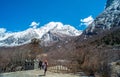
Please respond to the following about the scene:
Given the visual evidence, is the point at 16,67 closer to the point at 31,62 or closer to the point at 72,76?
the point at 31,62

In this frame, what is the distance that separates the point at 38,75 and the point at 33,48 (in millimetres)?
31354

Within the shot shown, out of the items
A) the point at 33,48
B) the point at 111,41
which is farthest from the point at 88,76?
the point at 111,41

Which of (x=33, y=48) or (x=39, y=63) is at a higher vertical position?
(x=33, y=48)

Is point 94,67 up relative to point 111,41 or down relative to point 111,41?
down

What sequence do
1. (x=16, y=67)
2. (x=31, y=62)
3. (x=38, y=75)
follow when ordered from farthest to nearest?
(x=16, y=67) < (x=31, y=62) < (x=38, y=75)

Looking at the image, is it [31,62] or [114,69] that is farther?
[31,62]

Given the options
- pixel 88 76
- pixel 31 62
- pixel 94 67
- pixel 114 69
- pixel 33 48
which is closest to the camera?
pixel 114 69

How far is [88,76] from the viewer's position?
54.8m

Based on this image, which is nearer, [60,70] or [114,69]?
[114,69]

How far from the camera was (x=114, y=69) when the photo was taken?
3931cm

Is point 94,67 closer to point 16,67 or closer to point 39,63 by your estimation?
point 39,63

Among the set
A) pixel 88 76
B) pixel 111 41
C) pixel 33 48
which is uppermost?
pixel 111 41

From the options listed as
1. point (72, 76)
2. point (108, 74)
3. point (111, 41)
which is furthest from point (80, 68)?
point (111, 41)

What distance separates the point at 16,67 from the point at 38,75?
22356mm
